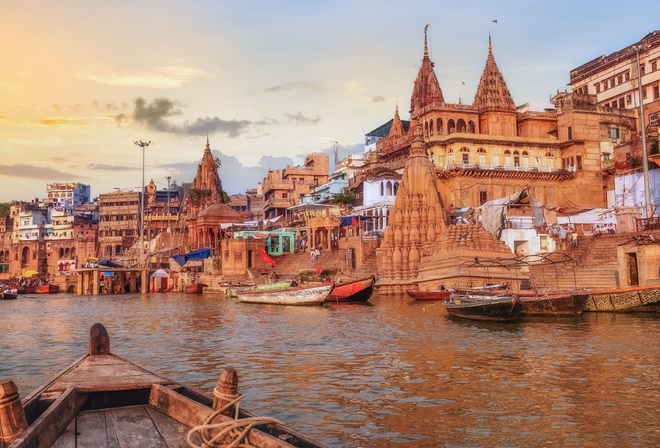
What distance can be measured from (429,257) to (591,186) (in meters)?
26.4

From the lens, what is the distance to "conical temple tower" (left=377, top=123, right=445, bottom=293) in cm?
4647

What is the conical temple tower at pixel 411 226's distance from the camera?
4647cm

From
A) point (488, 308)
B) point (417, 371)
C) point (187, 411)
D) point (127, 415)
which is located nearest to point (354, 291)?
point (488, 308)

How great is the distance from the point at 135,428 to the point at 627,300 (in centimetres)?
2489

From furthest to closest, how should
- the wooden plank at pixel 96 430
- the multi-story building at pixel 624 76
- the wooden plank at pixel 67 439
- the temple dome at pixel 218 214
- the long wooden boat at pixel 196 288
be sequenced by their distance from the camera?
the temple dome at pixel 218 214
the long wooden boat at pixel 196 288
the multi-story building at pixel 624 76
the wooden plank at pixel 96 430
the wooden plank at pixel 67 439

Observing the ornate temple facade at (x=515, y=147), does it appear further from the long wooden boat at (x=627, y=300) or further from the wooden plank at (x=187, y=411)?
the wooden plank at (x=187, y=411)

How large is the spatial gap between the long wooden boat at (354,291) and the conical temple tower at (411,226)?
5973 millimetres

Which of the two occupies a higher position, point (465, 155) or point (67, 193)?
point (67, 193)

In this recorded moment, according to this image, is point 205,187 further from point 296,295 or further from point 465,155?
point 296,295

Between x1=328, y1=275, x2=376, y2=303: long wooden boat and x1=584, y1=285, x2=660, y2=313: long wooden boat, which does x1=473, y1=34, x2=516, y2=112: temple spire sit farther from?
x1=584, y1=285, x2=660, y2=313: long wooden boat

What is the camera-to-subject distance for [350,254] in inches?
2165

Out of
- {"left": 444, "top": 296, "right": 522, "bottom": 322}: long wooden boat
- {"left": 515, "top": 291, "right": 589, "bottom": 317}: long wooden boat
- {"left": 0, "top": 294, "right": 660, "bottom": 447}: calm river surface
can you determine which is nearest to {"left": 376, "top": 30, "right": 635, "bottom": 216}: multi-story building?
{"left": 515, "top": 291, "right": 589, "bottom": 317}: long wooden boat

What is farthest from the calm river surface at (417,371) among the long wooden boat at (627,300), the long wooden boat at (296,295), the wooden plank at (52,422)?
the long wooden boat at (296,295)

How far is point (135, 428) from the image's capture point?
6.48 meters
